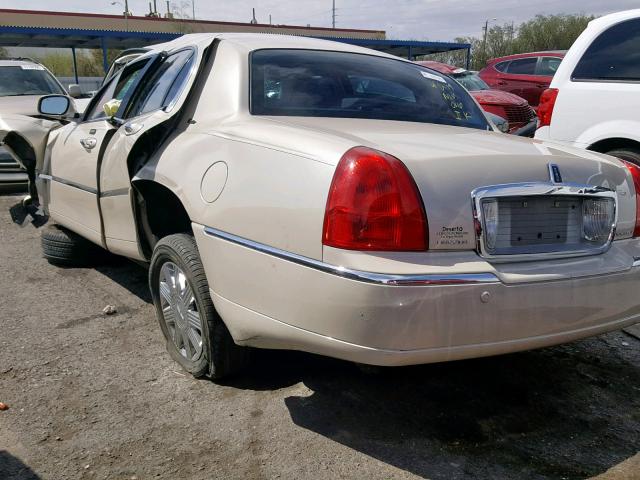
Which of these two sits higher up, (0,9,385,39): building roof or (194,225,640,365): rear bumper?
(0,9,385,39): building roof

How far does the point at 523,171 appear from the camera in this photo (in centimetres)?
246

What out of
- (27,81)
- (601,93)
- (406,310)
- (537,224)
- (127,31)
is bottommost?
(406,310)

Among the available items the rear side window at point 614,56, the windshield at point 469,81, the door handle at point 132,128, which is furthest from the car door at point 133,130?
the windshield at point 469,81

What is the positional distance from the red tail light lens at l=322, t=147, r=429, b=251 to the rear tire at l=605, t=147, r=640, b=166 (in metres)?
3.55

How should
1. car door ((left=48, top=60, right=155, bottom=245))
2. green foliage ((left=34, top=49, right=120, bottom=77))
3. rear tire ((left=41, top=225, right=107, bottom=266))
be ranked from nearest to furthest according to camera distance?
1. car door ((left=48, top=60, right=155, bottom=245))
2. rear tire ((left=41, top=225, right=107, bottom=266))
3. green foliage ((left=34, top=49, right=120, bottom=77))

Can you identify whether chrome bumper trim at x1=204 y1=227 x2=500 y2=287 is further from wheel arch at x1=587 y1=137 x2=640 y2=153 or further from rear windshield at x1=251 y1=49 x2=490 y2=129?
wheel arch at x1=587 y1=137 x2=640 y2=153

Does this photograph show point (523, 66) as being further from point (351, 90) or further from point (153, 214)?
point (153, 214)

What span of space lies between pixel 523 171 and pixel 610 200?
506mm

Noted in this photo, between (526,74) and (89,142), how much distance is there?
12477mm

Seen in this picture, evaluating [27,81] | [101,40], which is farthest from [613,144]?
[101,40]

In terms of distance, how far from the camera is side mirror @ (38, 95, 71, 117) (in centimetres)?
474

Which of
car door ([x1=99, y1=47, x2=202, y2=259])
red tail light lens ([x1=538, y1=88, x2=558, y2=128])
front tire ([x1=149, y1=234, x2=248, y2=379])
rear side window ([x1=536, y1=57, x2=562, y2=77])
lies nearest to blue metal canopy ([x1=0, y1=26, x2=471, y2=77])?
rear side window ([x1=536, y1=57, x2=562, y2=77])

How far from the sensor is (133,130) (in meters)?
3.52

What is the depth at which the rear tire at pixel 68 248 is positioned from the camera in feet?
16.5
